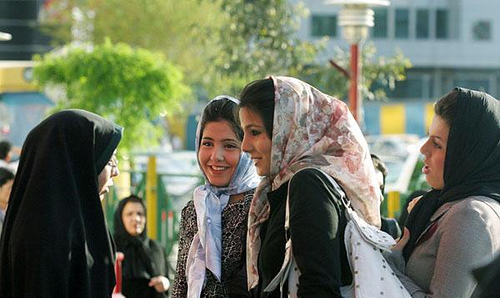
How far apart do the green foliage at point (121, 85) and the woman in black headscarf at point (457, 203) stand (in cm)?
1067

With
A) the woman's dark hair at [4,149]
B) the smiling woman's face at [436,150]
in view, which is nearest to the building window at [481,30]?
the woman's dark hair at [4,149]

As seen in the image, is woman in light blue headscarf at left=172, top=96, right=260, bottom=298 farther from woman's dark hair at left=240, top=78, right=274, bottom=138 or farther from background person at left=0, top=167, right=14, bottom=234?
background person at left=0, top=167, right=14, bottom=234

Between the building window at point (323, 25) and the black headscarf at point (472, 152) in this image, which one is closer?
the black headscarf at point (472, 152)

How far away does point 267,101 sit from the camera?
3756mm

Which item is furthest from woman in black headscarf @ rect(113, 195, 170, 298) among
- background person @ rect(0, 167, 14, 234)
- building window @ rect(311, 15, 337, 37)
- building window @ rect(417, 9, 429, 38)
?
building window @ rect(417, 9, 429, 38)

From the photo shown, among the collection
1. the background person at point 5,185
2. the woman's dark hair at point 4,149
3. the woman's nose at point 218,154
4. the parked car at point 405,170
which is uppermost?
the woman's nose at point 218,154

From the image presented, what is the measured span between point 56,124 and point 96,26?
27535 millimetres

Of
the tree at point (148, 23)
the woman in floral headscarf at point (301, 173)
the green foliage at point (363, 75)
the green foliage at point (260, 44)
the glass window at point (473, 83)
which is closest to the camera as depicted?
the woman in floral headscarf at point (301, 173)

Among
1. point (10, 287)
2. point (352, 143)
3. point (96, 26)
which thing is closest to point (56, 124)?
point (10, 287)

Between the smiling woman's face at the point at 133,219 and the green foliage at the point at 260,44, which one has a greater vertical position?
the green foliage at the point at 260,44

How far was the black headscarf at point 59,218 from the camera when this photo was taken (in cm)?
370

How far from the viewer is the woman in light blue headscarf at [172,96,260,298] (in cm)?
442

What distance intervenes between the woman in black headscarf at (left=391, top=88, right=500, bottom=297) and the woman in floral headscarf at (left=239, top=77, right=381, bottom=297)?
21cm

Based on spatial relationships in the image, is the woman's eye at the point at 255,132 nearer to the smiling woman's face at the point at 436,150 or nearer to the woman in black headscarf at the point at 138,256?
the smiling woman's face at the point at 436,150
